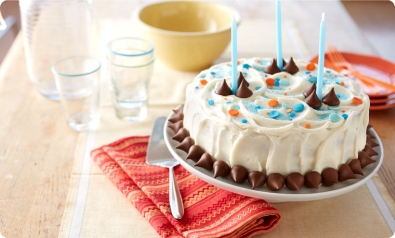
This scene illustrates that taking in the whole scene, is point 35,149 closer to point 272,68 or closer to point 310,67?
point 272,68

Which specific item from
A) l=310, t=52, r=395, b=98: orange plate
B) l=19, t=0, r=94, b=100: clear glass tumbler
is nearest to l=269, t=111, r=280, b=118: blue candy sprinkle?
l=310, t=52, r=395, b=98: orange plate

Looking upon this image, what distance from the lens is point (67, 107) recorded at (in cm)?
158

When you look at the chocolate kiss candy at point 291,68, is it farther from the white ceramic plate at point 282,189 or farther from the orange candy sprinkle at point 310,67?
the white ceramic plate at point 282,189

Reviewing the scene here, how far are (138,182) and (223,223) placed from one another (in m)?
0.29

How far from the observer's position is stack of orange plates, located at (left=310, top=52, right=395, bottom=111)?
1.62 meters

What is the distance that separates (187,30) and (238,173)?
1.07 metres

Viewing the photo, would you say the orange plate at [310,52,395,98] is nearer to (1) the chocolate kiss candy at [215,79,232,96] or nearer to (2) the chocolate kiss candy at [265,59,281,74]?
(2) the chocolate kiss candy at [265,59,281,74]

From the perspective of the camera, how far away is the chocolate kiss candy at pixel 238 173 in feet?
3.71

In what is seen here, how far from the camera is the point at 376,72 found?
1795 millimetres

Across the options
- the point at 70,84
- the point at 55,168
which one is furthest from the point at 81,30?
the point at 55,168

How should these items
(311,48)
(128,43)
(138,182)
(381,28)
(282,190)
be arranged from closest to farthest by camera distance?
(282,190), (138,182), (128,43), (311,48), (381,28)

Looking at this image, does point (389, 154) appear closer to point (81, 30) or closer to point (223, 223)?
point (223, 223)

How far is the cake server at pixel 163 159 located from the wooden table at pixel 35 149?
10.1 inches

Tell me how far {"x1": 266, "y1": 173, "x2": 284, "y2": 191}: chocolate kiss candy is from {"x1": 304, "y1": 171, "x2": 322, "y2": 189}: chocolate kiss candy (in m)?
0.07
